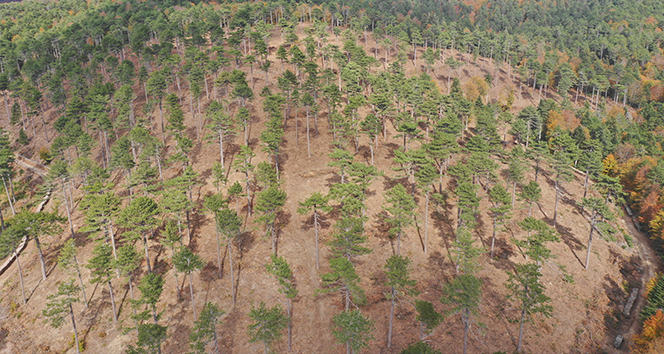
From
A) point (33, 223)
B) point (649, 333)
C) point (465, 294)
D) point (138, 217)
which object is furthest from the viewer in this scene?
point (33, 223)

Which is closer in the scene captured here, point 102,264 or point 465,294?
point 465,294

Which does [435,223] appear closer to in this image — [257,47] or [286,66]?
[257,47]

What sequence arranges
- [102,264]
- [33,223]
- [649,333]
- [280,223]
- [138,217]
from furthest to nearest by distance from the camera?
[280,223] < [33,223] < [138,217] < [102,264] < [649,333]

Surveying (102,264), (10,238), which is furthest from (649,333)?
(10,238)

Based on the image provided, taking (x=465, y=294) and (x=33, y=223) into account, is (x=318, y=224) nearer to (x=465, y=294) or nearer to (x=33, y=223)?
(x=465, y=294)

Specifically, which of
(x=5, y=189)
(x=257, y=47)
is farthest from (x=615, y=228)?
(x=5, y=189)

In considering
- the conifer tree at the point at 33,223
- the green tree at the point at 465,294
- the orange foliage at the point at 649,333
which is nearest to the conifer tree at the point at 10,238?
the conifer tree at the point at 33,223
